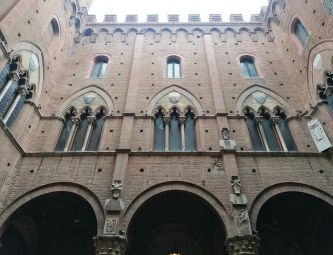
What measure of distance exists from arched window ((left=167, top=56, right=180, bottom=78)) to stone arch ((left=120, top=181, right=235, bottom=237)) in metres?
5.83

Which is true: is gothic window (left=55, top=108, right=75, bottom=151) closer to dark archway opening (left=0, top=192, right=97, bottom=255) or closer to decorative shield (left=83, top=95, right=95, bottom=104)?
decorative shield (left=83, top=95, right=95, bottom=104)

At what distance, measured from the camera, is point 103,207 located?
7.72 m

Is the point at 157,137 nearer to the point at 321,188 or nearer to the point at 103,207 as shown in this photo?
the point at 103,207

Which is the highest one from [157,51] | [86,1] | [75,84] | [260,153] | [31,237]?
[86,1]

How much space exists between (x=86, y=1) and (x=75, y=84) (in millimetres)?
6375

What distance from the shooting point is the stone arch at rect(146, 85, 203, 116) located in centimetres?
1073

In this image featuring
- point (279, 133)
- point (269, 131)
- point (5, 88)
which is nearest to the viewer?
point (5, 88)

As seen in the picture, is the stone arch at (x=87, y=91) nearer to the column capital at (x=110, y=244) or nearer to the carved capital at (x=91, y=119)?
the carved capital at (x=91, y=119)

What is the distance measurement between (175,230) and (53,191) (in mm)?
4208

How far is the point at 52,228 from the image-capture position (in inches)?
384

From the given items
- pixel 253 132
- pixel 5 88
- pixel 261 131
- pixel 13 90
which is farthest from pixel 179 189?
pixel 13 90

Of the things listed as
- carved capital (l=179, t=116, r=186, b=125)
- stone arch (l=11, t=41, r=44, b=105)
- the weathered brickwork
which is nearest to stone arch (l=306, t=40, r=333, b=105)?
the weathered brickwork

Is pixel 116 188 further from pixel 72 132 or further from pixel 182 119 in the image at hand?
pixel 182 119

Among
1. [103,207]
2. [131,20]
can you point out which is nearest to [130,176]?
[103,207]
